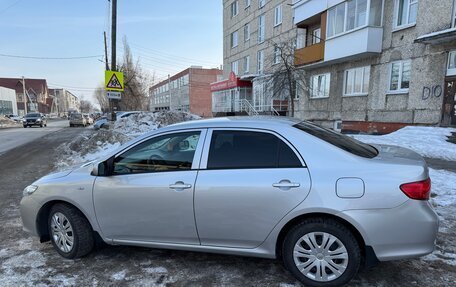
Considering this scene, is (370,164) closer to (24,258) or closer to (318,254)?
(318,254)

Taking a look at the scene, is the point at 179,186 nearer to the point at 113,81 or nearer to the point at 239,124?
the point at 239,124

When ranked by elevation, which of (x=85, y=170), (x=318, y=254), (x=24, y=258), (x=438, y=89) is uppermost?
(x=438, y=89)

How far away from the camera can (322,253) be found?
2.86 m

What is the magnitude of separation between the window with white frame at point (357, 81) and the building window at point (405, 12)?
2.42 metres

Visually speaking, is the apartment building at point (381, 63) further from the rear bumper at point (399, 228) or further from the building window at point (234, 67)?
the building window at point (234, 67)

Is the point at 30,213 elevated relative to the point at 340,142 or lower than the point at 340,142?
lower

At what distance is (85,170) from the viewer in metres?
3.62

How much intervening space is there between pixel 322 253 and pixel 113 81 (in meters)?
11.2

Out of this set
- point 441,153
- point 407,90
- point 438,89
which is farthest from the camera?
point 407,90

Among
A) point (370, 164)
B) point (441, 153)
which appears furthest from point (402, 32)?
point (370, 164)

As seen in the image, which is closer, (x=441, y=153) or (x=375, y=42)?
(x=441, y=153)

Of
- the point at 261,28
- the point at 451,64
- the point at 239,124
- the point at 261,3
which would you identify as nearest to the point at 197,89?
the point at 261,28

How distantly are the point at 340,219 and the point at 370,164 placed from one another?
55cm

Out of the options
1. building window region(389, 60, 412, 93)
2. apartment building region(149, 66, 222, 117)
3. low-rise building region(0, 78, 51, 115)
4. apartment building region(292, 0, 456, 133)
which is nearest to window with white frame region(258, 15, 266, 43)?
apartment building region(292, 0, 456, 133)
